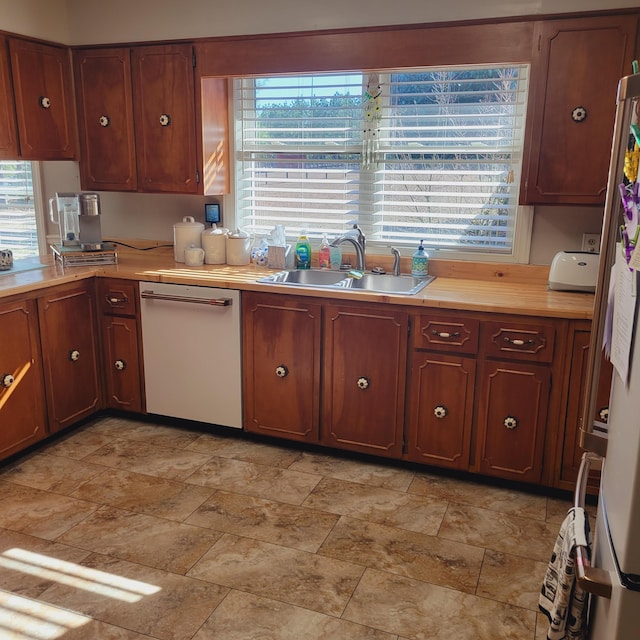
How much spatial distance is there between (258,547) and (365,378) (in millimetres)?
955

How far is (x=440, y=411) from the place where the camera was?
2928 millimetres

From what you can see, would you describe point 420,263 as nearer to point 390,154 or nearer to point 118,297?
point 390,154

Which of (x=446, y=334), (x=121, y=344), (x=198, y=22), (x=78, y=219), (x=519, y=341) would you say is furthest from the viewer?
(x=78, y=219)

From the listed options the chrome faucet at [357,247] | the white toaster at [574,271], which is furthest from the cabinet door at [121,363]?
the white toaster at [574,271]

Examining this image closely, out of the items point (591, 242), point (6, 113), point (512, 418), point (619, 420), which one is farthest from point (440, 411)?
point (6, 113)

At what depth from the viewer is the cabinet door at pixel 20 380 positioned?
2963mm

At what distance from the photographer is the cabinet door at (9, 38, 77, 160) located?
3.41m

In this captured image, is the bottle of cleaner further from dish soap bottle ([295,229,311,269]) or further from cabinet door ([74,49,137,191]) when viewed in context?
cabinet door ([74,49,137,191])

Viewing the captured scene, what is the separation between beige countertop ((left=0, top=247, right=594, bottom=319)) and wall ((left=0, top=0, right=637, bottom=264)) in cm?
23

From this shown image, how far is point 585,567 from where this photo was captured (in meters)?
1.33

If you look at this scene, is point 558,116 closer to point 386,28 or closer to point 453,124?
point 453,124

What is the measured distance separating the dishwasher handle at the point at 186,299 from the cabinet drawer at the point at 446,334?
3.22 ft

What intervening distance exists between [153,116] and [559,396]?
2616mm

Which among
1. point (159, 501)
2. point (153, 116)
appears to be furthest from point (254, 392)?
point (153, 116)
